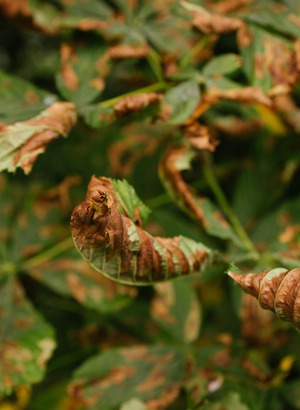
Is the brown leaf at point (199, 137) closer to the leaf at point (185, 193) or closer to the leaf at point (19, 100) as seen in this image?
the leaf at point (185, 193)

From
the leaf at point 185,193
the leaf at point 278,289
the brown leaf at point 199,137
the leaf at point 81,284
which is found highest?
the brown leaf at point 199,137

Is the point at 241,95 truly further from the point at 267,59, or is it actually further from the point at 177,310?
the point at 177,310

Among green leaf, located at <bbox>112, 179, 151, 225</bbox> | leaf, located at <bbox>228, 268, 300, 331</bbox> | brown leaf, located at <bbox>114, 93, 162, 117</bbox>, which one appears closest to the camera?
leaf, located at <bbox>228, 268, 300, 331</bbox>

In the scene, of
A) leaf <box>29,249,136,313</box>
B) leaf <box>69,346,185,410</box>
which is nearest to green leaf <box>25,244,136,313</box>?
leaf <box>29,249,136,313</box>

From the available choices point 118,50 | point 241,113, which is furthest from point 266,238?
point 118,50

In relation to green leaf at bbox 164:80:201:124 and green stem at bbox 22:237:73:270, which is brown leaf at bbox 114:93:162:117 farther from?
green stem at bbox 22:237:73:270

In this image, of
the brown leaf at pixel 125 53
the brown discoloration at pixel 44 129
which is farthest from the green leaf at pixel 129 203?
the brown leaf at pixel 125 53
